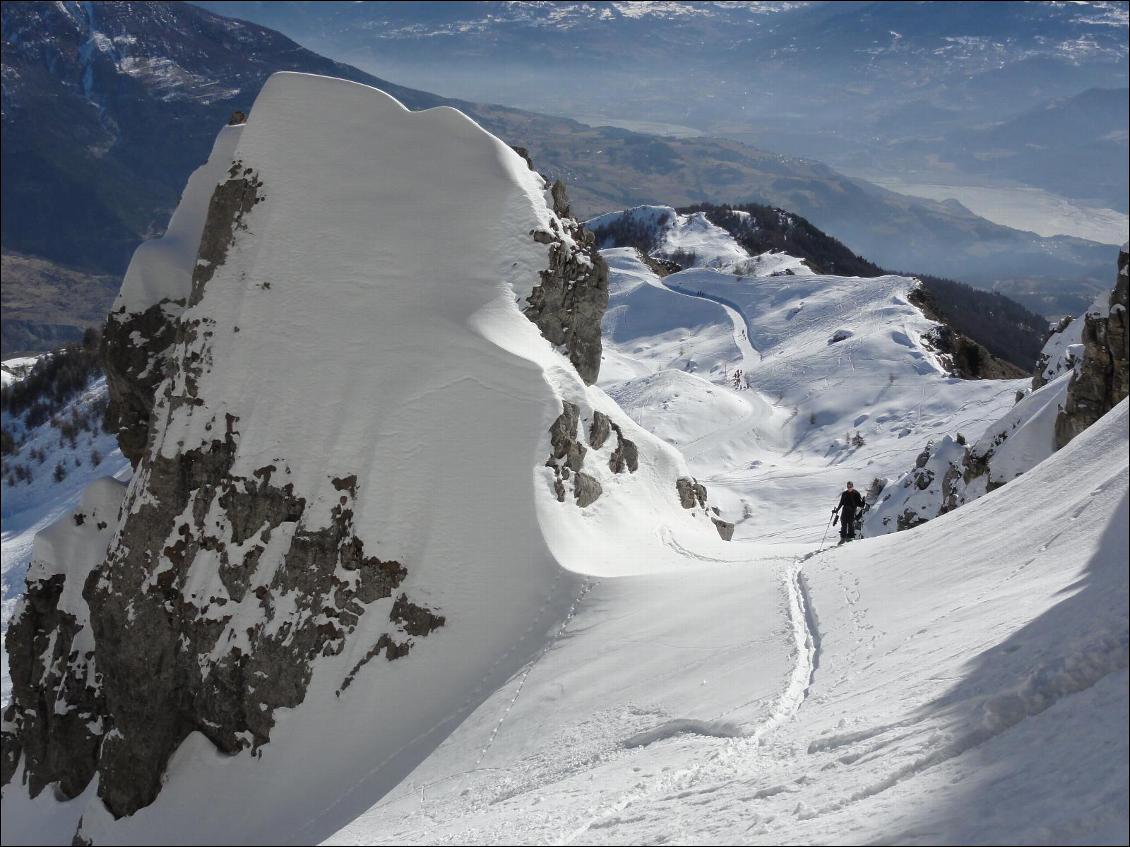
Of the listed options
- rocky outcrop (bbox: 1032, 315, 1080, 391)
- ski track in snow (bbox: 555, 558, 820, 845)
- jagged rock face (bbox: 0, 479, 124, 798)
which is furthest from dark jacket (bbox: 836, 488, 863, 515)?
jagged rock face (bbox: 0, 479, 124, 798)

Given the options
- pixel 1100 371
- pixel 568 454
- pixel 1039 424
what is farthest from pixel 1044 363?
pixel 568 454

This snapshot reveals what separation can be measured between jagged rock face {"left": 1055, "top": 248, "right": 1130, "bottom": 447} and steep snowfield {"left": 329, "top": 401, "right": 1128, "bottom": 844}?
Answer: 253 inches

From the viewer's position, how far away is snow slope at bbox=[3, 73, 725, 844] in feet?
72.9

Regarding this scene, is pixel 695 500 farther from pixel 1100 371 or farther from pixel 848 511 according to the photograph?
pixel 1100 371

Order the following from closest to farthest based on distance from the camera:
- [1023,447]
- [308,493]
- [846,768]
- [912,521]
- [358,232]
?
[846,768]
[308,493]
[358,232]
[1023,447]
[912,521]

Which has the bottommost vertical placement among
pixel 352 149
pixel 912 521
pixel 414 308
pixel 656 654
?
pixel 912 521

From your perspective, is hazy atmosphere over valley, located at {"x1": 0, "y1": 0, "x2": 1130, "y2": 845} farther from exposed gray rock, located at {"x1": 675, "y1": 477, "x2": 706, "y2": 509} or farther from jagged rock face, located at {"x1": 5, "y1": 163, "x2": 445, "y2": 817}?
exposed gray rock, located at {"x1": 675, "y1": 477, "x2": 706, "y2": 509}

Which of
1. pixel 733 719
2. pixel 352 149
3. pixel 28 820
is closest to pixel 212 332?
pixel 352 149

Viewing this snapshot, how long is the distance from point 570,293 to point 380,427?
Result: 8915mm

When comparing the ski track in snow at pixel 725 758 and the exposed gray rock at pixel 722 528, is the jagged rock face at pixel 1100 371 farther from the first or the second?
the exposed gray rock at pixel 722 528

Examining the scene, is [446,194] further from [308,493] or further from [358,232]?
[308,493]

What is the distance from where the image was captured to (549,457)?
82.0 ft

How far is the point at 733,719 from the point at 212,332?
18.4 meters

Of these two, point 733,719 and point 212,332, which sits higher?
point 212,332
